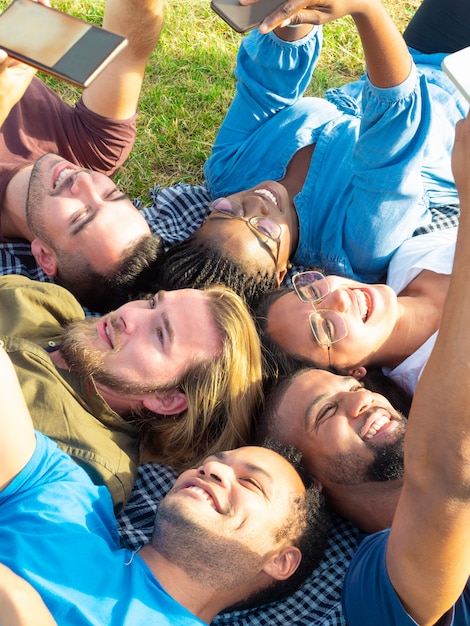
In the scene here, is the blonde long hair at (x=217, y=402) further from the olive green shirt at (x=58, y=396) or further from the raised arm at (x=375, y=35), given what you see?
the raised arm at (x=375, y=35)

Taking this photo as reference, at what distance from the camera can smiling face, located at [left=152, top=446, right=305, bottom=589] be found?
2369 millimetres

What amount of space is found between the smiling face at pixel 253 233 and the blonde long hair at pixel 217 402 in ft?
1.36

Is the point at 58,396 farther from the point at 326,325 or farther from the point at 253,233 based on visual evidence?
the point at 253,233

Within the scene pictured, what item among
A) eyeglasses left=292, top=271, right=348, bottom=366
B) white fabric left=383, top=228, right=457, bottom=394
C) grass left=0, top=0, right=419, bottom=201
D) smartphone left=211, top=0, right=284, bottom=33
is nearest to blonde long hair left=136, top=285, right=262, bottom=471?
eyeglasses left=292, top=271, right=348, bottom=366

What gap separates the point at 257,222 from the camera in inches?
139

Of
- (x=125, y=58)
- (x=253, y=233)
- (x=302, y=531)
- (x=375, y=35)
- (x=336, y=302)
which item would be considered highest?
(x=375, y=35)

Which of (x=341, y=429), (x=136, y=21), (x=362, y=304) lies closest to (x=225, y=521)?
(x=341, y=429)

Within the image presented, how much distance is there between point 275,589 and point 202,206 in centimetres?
236

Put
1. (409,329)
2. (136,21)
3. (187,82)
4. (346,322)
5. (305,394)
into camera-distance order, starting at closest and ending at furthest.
Answer: (305,394) < (346,322) < (409,329) < (136,21) < (187,82)

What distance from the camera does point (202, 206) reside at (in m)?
4.19

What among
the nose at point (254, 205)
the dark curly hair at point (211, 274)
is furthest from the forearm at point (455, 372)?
the nose at point (254, 205)

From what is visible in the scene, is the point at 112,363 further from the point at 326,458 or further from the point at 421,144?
the point at 421,144

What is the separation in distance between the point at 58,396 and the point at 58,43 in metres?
1.35

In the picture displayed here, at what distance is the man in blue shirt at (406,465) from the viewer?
5.86 ft
